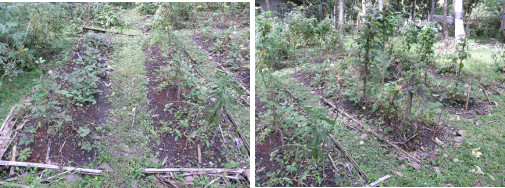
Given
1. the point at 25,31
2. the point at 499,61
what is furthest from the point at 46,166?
the point at 499,61

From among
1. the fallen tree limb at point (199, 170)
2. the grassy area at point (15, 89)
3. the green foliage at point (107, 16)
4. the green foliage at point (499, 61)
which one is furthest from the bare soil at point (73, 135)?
the green foliage at point (499, 61)

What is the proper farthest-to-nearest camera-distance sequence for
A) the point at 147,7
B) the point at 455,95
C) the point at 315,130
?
the point at 455,95
the point at 147,7
the point at 315,130

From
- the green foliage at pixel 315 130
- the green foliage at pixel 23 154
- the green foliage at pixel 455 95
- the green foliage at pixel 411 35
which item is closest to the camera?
the green foliage at pixel 315 130

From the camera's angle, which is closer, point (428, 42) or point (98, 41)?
point (98, 41)

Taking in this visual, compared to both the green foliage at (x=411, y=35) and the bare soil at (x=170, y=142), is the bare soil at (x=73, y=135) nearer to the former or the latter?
the bare soil at (x=170, y=142)

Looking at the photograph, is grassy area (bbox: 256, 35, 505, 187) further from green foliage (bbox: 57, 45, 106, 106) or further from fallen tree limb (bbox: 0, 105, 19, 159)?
fallen tree limb (bbox: 0, 105, 19, 159)

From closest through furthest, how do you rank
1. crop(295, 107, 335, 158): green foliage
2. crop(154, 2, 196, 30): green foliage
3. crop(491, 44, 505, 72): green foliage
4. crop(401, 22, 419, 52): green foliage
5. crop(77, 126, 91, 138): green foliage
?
crop(295, 107, 335, 158): green foliage < crop(77, 126, 91, 138): green foliage < crop(154, 2, 196, 30): green foliage < crop(491, 44, 505, 72): green foliage < crop(401, 22, 419, 52): green foliage

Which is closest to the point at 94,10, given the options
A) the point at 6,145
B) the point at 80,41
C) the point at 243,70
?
the point at 80,41

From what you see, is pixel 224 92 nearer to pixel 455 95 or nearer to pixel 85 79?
pixel 85 79

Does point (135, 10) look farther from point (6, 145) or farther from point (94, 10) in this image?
point (6, 145)

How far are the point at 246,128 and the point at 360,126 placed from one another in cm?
84

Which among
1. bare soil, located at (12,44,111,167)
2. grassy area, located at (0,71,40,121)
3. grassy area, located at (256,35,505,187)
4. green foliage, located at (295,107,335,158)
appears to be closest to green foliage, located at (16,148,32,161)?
bare soil, located at (12,44,111,167)

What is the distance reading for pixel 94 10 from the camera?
193 centimetres

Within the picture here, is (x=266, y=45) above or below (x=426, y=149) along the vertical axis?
above
